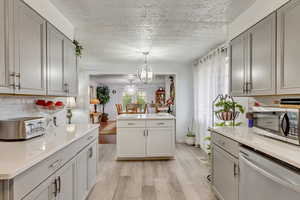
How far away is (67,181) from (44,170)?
47 centimetres

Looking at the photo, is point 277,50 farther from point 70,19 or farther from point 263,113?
point 70,19

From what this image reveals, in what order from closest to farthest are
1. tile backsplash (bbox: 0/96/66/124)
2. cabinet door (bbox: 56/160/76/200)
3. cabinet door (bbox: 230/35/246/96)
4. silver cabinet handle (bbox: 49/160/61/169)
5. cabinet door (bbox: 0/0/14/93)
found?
cabinet door (bbox: 0/0/14/93), silver cabinet handle (bbox: 49/160/61/169), cabinet door (bbox: 56/160/76/200), tile backsplash (bbox: 0/96/66/124), cabinet door (bbox: 230/35/246/96)

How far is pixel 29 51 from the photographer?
64.3 inches

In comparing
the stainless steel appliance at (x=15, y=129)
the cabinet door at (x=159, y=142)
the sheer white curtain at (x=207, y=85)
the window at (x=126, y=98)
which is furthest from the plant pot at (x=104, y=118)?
the stainless steel appliance at (x=15, y=129)

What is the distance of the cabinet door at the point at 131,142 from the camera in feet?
13.0

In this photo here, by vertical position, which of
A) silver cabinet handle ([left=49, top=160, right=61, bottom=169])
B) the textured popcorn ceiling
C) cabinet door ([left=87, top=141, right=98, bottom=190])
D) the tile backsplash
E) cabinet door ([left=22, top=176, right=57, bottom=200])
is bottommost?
cabinet door ([left=87, top=141, right=98, bottom=190])

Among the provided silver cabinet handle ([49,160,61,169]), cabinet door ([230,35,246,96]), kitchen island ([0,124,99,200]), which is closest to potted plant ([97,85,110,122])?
kitchen island ([0,124,99,200])

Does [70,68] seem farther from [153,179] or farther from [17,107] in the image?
[153,179]

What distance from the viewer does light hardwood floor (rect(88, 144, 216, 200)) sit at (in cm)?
258

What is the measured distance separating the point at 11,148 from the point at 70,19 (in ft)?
6.19

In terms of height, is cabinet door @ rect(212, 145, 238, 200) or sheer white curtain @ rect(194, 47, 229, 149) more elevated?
sheer white curtain @ rect(194, 47, 229, 149)

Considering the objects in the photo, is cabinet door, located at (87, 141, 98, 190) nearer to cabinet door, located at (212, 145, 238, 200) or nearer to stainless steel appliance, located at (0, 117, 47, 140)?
stainless steel appliance, located at (0, 117, 47, 140)

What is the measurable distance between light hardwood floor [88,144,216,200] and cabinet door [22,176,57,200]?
1.21 m

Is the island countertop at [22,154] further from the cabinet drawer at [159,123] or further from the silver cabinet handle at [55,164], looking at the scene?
the cabinet drawer at [159,123]
